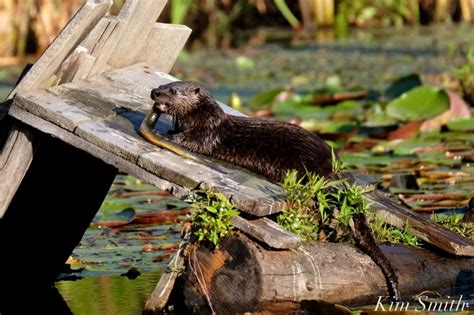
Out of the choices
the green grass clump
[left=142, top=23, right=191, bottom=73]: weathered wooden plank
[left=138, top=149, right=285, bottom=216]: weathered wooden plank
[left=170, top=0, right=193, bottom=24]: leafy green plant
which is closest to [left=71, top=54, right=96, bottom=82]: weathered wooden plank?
[left=142, top=23, right=191, bottom=73]: weathered wooden plank

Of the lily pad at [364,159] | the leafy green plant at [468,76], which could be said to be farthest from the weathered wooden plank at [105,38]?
the leafy green plant at [468,76]

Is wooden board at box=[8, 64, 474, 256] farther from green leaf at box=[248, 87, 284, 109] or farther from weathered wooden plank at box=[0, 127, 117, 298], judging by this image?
green leaf at box=[248, 87, 284, 109]

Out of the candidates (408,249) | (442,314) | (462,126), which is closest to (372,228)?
(408,249)

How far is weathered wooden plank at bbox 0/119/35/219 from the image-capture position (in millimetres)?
4555

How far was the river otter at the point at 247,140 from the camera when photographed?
4.35 m

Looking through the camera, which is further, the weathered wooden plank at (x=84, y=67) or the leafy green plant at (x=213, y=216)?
the weathered wooden plank at (x=84, y=67)

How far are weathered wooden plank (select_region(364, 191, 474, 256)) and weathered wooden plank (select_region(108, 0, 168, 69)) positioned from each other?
49.4 inches

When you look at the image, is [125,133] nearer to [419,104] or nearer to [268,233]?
[268,233]

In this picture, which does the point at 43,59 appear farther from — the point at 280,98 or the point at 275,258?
the point at 280,98

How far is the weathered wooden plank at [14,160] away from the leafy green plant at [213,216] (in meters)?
0.82

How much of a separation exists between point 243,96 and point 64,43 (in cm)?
583

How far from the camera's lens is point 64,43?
14.8 feet

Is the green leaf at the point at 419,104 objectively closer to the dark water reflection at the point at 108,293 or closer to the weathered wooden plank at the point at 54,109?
the dark water reflection at the point at 108,293

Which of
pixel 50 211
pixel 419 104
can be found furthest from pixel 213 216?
pixel 419 104
